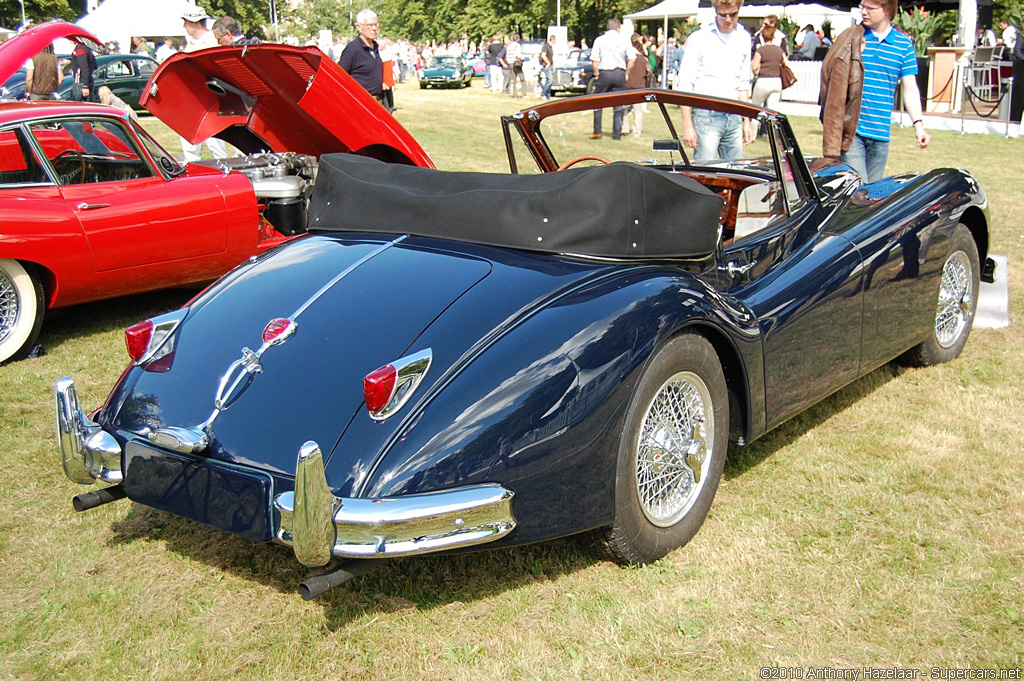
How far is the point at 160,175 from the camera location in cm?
600

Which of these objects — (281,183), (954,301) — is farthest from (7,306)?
(954,301)

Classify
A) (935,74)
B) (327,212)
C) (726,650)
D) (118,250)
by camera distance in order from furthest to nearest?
(935,74) < (118,250) < (327,212) < (726,650)

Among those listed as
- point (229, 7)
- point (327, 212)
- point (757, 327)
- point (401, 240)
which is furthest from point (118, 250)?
point (229, 7)

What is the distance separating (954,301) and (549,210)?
107 inches

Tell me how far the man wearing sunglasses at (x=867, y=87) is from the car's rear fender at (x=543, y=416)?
3565 millimetres

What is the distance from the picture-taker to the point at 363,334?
295 cm

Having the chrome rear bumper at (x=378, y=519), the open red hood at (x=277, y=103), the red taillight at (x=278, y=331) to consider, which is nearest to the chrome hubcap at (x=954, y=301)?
the open red hood at (x=277, y=103)

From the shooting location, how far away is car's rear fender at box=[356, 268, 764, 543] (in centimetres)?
263

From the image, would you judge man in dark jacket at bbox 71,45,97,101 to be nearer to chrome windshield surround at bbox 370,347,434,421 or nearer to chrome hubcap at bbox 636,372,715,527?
chrome windshield surround at bbox 370,347,434,421

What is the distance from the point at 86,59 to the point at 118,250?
22.6 ft

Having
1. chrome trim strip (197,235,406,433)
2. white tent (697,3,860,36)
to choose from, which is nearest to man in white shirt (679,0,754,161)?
chrome trim strip (197,235,406,433)

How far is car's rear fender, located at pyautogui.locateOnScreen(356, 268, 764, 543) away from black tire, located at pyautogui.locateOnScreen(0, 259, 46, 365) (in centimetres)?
350

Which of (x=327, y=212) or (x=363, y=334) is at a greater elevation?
(x=327, y=212)

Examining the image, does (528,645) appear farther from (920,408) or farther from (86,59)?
(86,59)
